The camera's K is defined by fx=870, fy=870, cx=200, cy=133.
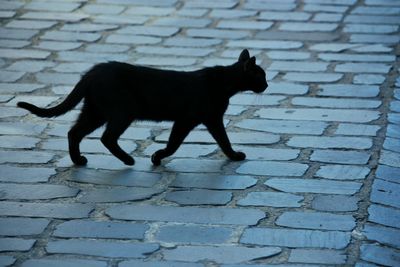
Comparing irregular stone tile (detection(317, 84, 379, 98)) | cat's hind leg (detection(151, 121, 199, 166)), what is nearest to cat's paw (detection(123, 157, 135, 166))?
cat's hind leg (detection(151, 121, 199, 166))

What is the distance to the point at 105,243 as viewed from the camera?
4.14m

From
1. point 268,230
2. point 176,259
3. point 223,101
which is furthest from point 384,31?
point 176,259

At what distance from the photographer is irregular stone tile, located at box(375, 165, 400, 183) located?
197 inches

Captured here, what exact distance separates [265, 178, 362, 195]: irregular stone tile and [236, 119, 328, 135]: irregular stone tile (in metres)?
0.78

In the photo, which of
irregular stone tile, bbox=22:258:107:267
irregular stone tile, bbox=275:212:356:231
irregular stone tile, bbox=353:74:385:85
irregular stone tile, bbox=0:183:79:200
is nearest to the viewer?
irregular stone tile, bbox=22:258:107:267

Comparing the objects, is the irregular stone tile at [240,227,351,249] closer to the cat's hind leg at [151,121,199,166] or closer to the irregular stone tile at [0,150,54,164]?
the cat's hind leg at [151,121,199,166]

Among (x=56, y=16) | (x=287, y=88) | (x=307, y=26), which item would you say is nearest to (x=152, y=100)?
(x=287, y=88)

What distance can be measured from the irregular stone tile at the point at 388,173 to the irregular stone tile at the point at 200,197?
91cm

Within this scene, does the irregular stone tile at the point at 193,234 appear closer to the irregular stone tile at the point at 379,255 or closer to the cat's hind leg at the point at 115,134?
the irregular stone tile at the point at 379,255

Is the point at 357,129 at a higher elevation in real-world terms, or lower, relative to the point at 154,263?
lower

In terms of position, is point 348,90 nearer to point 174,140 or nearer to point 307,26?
point 307,26

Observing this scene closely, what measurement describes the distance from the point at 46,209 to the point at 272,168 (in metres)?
1.39

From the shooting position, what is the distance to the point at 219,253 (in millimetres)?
4059

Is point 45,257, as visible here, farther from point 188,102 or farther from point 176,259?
point 188,102
